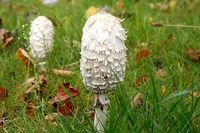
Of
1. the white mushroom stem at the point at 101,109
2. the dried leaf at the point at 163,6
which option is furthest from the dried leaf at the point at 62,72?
the dried leaf at the point at 163,6

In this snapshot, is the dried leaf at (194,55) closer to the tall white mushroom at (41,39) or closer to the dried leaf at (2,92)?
the tall white mushroom at (41,39)

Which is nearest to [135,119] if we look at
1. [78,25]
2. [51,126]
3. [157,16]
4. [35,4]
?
[51,126]

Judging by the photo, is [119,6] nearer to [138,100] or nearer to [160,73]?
[160,73]

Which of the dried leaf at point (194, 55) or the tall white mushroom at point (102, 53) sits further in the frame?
the dried leaf at point (194, 55)

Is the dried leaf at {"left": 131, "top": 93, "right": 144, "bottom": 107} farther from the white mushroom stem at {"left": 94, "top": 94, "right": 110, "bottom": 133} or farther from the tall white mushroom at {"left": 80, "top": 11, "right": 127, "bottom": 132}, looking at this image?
the tall white mushroom at {"left": 80, "top": 11, "right": 127, "bottom": 132}

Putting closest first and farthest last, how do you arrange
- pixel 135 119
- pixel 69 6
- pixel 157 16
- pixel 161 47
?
pixel 135 119 < pixel 161 47 < pixel 157 16 < pixel 69 6

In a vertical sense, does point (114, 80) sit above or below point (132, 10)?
below

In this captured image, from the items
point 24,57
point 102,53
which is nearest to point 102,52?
point 102,53

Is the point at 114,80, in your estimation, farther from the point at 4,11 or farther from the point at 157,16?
the point at 4,11
